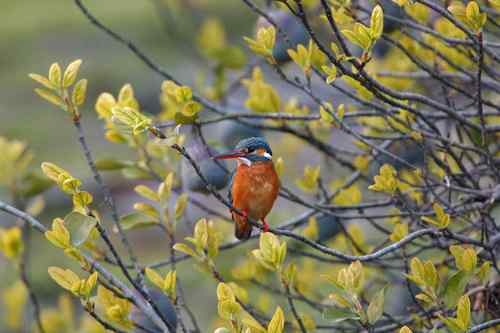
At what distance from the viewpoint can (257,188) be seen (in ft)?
9.09

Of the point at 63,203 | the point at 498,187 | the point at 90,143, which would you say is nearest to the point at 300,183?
the point at 498,187

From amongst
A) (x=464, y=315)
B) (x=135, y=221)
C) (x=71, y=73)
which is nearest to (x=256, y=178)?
(x=135, y=221)

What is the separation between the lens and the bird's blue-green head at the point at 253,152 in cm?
276

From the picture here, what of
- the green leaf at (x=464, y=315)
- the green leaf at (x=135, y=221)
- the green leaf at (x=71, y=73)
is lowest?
the green leaf at (x=464, y=315)

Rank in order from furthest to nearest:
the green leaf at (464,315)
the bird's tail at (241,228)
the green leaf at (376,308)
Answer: the bird's tail at (241,228) < the green leaf at (376,308) < the green leaf at (464,315)

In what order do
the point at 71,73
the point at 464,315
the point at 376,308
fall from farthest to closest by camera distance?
1. the point at 71,73
2. the point at 376,308
3. the point at 464,315

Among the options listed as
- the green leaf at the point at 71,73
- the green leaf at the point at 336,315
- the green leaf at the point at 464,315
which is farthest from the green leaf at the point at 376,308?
the green leaf at the point at 71,73

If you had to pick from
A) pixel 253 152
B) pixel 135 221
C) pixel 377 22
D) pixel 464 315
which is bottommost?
pixel 464 315

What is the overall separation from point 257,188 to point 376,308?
0.77 metres

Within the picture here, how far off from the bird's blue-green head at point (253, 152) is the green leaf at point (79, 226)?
2.11ft

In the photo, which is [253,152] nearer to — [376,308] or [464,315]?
[376,308]

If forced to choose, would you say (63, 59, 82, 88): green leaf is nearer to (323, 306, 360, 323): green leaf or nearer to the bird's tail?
the bird's tail

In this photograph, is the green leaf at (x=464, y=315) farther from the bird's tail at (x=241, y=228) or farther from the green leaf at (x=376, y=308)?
the bird's tail at (x=241, y=228)

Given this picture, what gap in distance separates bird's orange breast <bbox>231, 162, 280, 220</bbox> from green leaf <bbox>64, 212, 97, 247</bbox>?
69 cm
